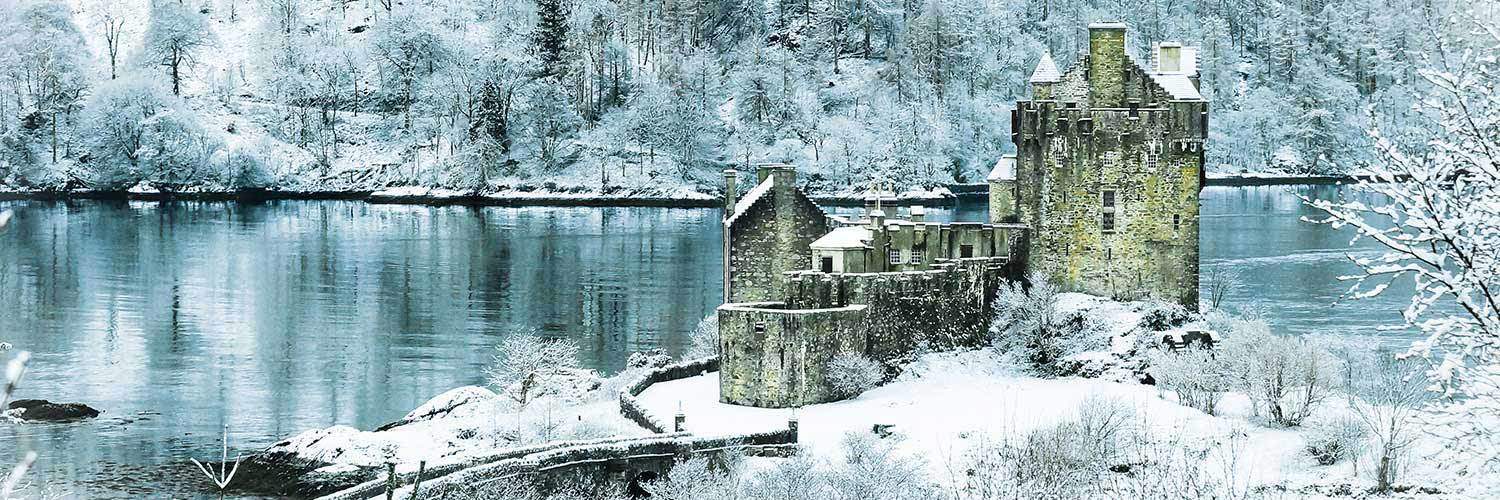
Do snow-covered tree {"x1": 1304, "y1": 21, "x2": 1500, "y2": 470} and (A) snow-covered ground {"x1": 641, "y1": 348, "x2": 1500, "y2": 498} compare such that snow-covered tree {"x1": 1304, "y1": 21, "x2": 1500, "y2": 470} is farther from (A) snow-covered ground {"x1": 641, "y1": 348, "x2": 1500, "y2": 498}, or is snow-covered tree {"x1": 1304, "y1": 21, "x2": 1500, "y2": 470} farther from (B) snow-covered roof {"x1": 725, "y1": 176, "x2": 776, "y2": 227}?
(B) snow-covered roof {"x1": 725, "y1": 176, "x2": 776, "y2": 227}

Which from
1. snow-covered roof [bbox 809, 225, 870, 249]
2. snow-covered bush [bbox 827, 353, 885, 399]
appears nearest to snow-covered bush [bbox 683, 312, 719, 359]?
snow-covered roof [bbox 809, 225, 870, 249]

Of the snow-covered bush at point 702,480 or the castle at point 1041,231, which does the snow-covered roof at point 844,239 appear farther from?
the snow-covered bush at point 702,480

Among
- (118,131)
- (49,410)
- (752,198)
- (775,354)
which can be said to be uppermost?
(118,131)

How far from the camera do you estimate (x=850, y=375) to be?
5047 centimetres

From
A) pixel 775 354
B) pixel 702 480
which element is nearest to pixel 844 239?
Answer: pixel 775 354

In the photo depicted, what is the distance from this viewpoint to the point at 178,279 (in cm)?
10912

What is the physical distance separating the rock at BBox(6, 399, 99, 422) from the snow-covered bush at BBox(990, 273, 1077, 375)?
34.7 metres

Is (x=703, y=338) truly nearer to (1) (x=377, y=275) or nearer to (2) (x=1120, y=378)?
(2) (x=1120, y=378)

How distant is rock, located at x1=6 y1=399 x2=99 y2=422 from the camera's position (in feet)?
208

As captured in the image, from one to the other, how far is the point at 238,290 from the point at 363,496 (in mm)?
69306

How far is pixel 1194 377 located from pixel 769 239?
15.7m

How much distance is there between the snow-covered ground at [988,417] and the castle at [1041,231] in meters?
1.77

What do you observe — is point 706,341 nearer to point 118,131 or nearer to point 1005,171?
point 1005,171

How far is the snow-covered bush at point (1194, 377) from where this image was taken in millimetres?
47344
